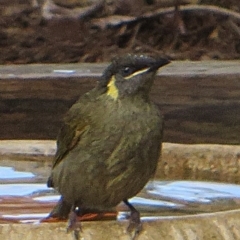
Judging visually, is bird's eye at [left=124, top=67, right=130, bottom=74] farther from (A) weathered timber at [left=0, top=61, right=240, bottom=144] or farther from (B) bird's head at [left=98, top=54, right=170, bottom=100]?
(A) weathered timber at [left=0, top=61, right=240, bottom=144]

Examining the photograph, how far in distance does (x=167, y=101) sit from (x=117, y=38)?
2046 millimetres

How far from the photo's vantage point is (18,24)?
7.44m

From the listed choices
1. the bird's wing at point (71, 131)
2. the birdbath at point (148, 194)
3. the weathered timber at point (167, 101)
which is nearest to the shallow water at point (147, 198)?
the birdbath at point (148, 194)

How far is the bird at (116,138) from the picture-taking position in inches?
131

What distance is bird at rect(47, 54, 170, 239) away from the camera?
3.32 m

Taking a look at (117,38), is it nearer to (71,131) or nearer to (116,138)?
(71,131)

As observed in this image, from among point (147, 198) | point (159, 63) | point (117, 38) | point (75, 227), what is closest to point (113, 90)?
point (159, 63)

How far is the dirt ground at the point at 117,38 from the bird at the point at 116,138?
10.2 feet

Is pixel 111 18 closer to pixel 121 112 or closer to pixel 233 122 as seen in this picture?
pixel 233 122

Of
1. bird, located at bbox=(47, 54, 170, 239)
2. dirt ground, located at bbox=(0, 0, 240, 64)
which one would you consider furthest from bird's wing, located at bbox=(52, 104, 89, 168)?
dirt ground, located at bbox=(0, 0, 240, 64)

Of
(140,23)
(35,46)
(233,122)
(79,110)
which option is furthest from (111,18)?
(79,110)

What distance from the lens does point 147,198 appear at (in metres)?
4.05

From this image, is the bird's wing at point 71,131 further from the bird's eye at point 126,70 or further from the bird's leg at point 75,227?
the bird's leg at point 75,227

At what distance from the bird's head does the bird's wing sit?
0.15 m
